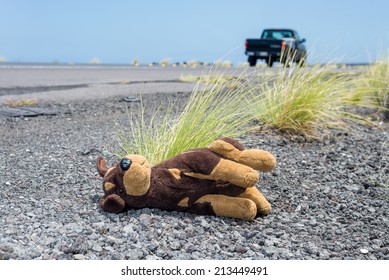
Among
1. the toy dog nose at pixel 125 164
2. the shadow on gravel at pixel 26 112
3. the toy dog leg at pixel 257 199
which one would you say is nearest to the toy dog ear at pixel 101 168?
the toy dog nose at pixel 125 164

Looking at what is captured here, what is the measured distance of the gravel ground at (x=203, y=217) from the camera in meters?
2.87

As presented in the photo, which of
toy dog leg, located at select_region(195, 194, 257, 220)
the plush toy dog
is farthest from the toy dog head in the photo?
toy dog leg, located at select_region(195, 194, 257, 220)

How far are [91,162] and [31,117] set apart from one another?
3201 millimetres

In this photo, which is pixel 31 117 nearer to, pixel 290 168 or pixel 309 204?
pixel 290 168

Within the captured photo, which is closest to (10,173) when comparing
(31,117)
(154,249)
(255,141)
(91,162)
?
(91,162)

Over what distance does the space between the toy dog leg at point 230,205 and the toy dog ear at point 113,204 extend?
43 centimetres

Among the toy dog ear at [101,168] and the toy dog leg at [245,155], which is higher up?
the toy dog leg at [245,155]

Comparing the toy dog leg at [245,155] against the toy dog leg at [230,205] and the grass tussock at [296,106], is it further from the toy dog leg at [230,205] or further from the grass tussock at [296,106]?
the grass tussock at [296,106]

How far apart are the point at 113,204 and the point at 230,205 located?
2.22 ft

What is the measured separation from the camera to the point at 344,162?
491 cm

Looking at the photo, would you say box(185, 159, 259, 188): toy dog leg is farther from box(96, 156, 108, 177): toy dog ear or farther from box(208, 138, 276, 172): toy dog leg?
box(96, 156, 108, 177): toy dog ear

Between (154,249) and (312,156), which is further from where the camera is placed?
(312,156)

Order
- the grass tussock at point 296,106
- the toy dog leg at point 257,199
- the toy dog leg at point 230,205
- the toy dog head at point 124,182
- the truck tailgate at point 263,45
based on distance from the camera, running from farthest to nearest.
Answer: the truck tailgate at point 263,45 → the grass tussock at point 296,106 → the toy dog leg at point 257,199 → the toy dog leg at point 230,205 → the toy dog head at point 124,182

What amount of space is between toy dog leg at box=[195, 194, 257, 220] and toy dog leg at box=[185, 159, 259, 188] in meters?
0.12
